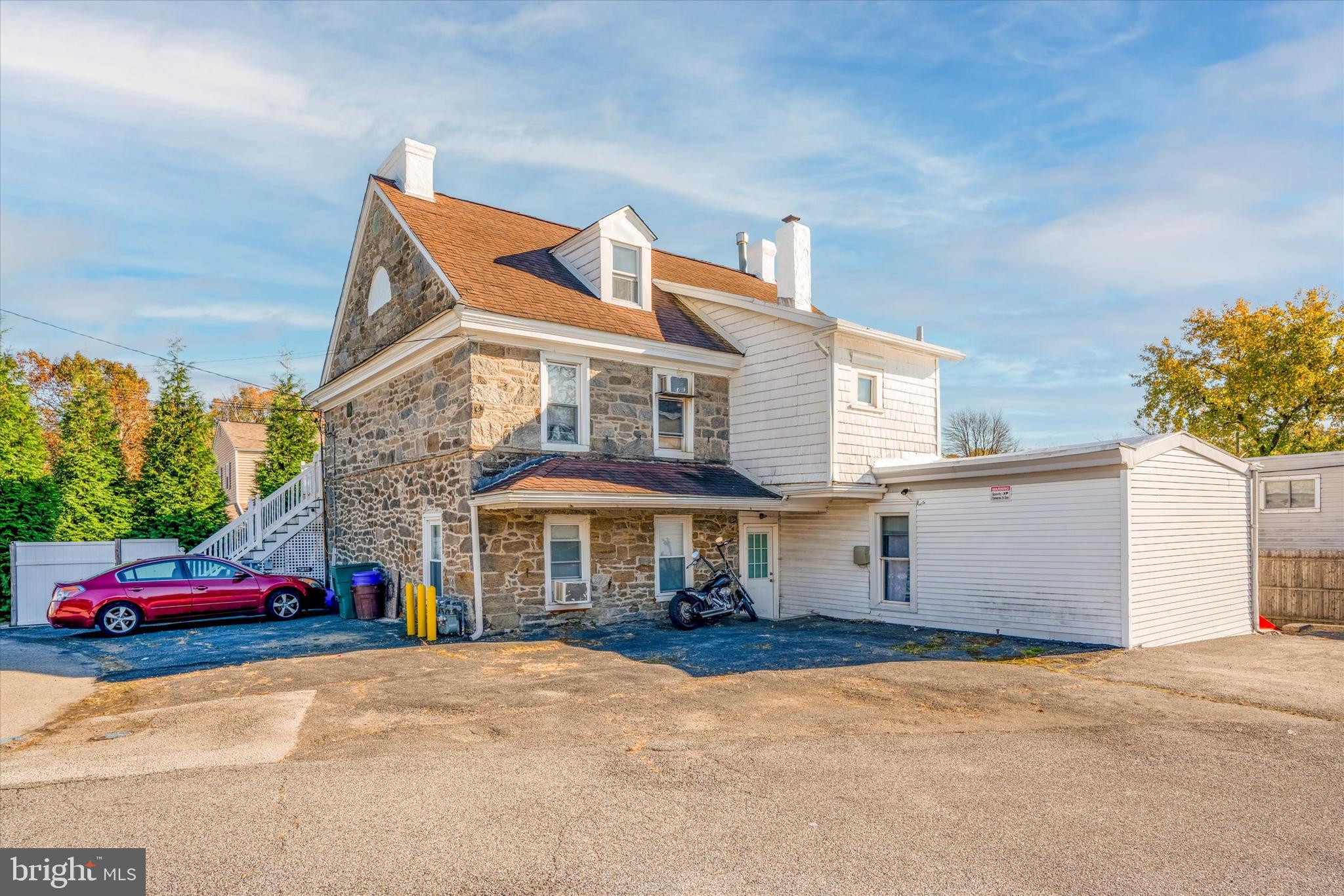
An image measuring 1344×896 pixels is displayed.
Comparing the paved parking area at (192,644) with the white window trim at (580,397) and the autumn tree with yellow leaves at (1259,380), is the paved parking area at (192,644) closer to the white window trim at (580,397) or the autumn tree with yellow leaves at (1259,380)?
the white window trim at (580,397)

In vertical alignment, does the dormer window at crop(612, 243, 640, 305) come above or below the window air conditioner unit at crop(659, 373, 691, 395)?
above

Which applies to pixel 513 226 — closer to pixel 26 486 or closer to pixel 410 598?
pixel 410 598

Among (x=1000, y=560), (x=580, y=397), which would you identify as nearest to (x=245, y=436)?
(x=580, y=397)

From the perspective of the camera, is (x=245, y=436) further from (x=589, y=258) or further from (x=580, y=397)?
(x=580, y=397)

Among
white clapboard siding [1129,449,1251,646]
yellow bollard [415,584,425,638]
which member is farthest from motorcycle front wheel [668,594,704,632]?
white clapboard siding [1129,449,1251,646]

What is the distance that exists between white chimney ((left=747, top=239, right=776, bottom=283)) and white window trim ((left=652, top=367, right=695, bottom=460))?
26.7ft

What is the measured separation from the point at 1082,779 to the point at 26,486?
2151 cm

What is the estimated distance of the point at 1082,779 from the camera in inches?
231

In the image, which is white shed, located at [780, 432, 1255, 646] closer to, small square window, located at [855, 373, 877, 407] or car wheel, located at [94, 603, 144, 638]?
small square window, located at [855, 373, 877, 407]

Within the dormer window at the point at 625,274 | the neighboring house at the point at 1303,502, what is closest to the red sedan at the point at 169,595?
the dormer window at the point at 625,274

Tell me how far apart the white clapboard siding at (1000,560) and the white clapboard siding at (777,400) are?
1357 mm

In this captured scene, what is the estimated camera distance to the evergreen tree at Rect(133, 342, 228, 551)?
66.7 ft

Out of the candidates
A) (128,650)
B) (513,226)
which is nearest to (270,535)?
(128,650)

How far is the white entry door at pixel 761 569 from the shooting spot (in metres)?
16.0
